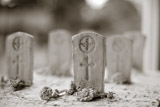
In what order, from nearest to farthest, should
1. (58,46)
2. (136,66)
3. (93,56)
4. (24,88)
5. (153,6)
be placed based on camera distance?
(93,56) < (24,88) < (58,46) < (136,66) < (153,6)

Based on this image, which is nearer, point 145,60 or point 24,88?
point 24,88

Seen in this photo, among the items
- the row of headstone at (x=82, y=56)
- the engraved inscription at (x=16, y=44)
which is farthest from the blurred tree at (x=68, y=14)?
the engraved inscription at (x=16, y=44)

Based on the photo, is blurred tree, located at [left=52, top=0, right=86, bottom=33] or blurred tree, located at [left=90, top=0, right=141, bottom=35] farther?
blurred tree, located at [left=52, top=0, right=86, bottom=33]

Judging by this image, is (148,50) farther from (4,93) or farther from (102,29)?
(4,93)

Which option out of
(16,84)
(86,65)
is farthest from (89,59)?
(16,84)

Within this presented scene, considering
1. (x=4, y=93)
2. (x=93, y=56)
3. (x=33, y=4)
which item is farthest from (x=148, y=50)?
(x=33, y=4)

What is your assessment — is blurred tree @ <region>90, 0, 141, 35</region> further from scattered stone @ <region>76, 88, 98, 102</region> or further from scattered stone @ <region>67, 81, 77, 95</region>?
scattered stone @ <region>76, 88, 98, 102</region>

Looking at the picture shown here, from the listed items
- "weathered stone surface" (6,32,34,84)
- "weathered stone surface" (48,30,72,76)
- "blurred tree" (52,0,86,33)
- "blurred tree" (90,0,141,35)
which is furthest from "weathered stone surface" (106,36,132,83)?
"blurred tree" (52,0,86,33)
